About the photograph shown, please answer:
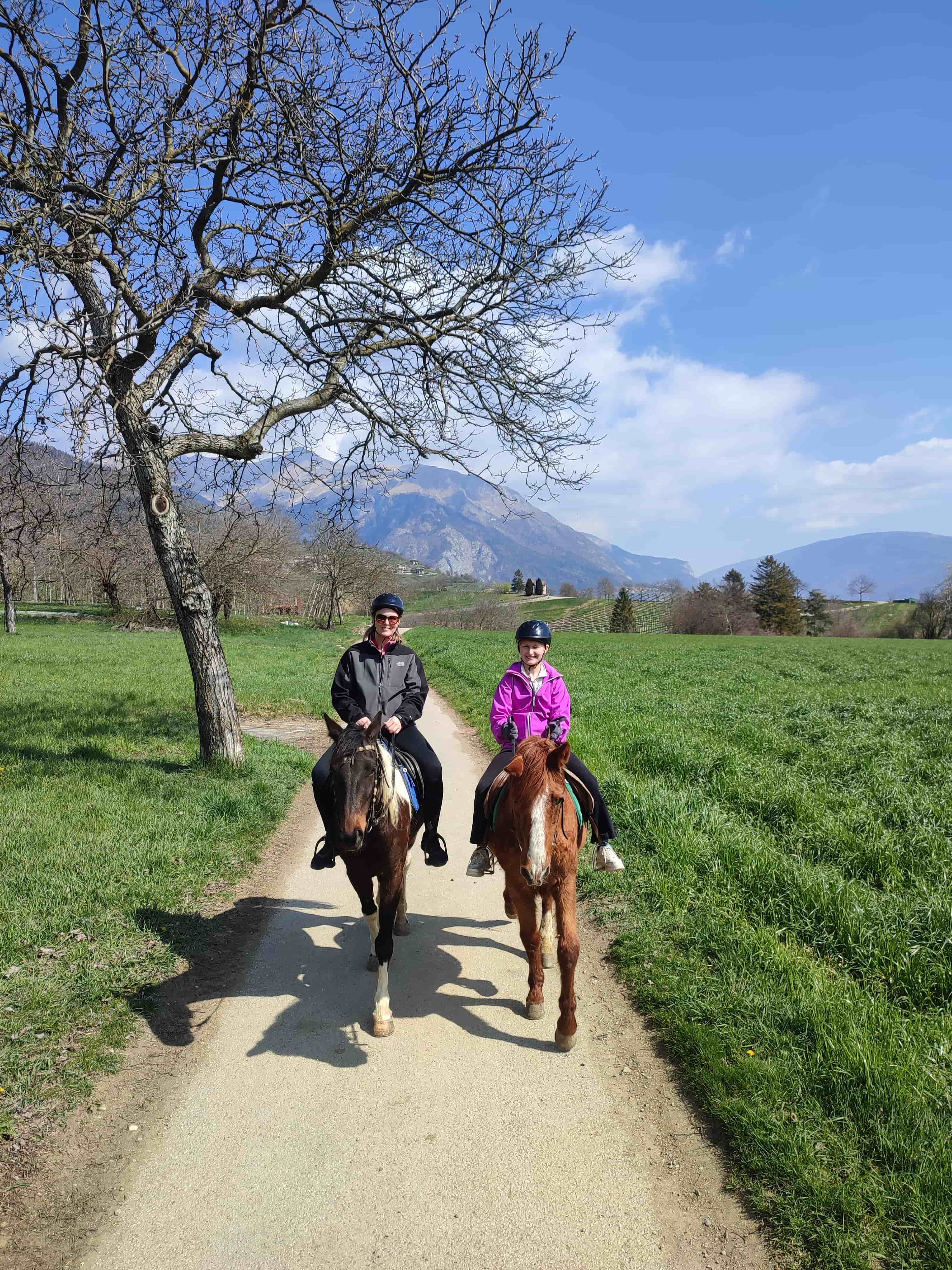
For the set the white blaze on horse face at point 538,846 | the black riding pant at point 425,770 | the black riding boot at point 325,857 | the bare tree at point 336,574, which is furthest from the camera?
the bare tree at point 336,574

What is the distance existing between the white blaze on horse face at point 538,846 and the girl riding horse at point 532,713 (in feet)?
4.60

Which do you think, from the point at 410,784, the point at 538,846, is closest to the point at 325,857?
the point at 410,784

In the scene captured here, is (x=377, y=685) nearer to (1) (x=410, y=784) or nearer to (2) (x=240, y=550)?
(1) (x=410, y=784)

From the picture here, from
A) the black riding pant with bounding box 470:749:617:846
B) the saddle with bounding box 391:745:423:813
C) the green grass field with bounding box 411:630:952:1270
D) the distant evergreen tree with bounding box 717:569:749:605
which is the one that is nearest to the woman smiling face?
the saddle with bounding box 391:745:423:813

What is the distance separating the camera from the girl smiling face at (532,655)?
5.45 m

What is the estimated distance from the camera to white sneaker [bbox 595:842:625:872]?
18.1 feet

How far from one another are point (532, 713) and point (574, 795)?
0.78 metres

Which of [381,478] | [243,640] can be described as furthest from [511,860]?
[243,640]

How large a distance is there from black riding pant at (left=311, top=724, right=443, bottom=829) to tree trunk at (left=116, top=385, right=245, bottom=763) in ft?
14.4

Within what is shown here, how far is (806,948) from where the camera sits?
500cm

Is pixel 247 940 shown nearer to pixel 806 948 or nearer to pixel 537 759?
pixel 537 759

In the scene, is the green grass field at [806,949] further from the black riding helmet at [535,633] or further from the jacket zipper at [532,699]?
the black riding helmet at [535,633]

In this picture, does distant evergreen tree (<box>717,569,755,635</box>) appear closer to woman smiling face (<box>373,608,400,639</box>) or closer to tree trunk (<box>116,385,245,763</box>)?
tree trunk (<box>116,385,245,763</box>)

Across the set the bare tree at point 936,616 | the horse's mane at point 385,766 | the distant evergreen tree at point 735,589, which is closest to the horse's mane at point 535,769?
the horse's mane at point 385,766
